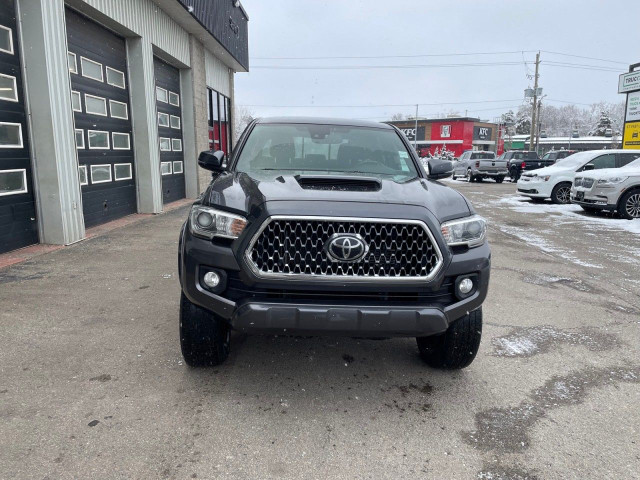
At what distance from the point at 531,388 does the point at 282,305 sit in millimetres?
1808

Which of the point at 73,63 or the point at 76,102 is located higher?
the point at 73,63

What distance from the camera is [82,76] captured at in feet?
26.1

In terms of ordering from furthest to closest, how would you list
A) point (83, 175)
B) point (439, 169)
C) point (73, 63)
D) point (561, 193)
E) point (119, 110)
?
point (561, 193) → point (119, 110) → point (83, 175) → point (73, 63) → point (439, 169)

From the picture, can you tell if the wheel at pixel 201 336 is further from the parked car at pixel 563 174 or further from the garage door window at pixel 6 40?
the parked car at pixel 563 174

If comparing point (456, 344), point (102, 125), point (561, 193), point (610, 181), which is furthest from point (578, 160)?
point (456, 344)

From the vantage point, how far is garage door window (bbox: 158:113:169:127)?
11.5m

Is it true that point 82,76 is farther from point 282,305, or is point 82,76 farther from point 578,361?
point 578,361

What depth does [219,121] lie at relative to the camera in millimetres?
17172

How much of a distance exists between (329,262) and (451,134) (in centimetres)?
8184

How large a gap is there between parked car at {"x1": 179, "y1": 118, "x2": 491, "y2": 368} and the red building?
250 feet

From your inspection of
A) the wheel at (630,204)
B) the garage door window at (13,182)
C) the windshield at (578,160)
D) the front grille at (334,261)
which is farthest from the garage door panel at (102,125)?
the windshield at (578,160)

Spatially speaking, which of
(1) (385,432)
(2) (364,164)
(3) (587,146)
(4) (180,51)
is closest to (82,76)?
(4) (180,51)

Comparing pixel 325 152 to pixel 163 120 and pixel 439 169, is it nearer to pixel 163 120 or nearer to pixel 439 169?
pixel 439 169

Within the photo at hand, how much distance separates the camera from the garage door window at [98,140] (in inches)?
328
